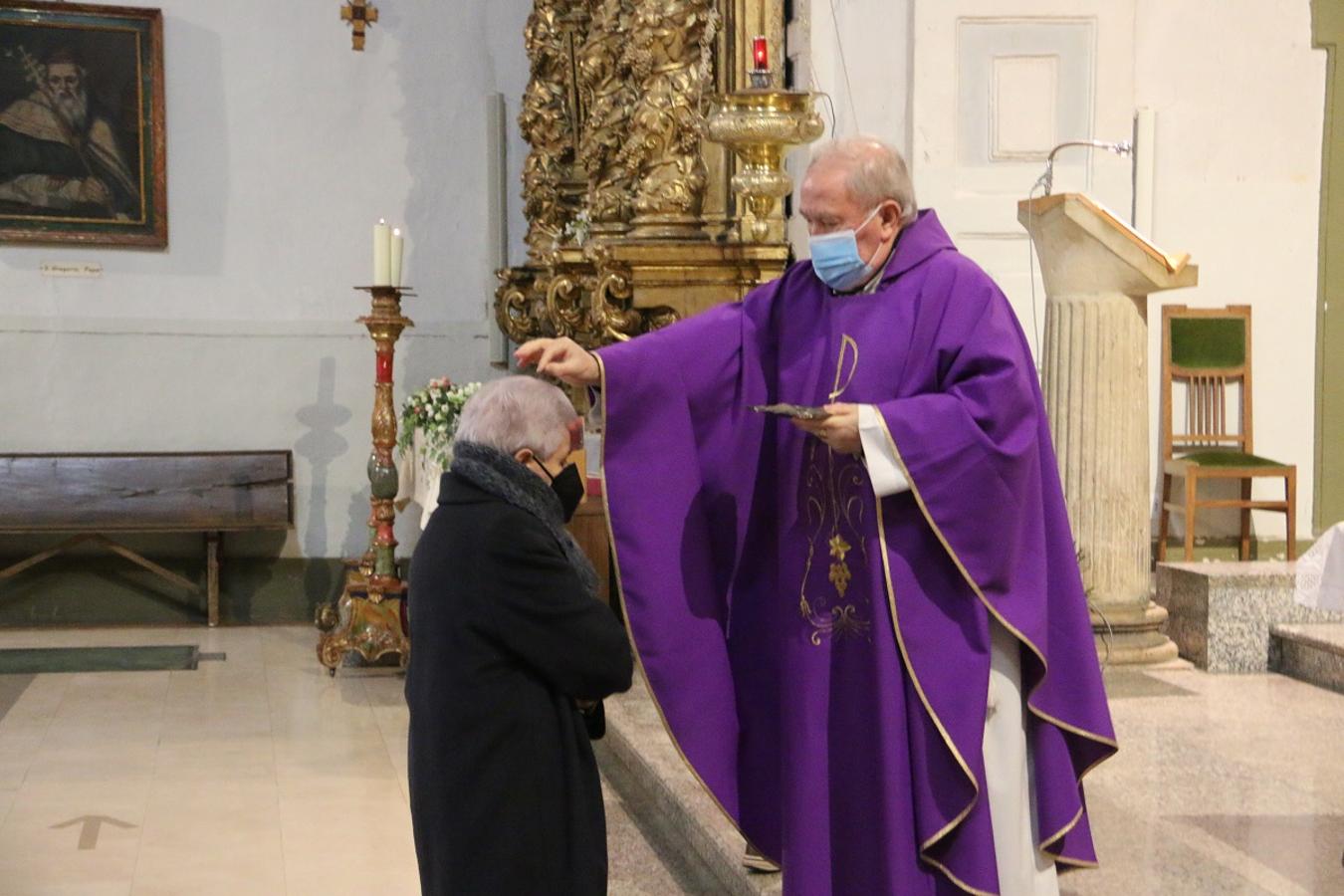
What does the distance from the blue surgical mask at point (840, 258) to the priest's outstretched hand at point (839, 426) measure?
288 mm

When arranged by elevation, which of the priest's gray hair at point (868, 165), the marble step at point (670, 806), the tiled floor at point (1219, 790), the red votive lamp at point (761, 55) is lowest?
the marble step at point (670, 806)

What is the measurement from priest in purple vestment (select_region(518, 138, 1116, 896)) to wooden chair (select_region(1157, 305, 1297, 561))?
4617 millimetres

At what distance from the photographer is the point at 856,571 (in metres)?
2.88

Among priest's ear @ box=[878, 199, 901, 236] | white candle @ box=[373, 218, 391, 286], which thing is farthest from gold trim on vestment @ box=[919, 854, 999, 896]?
white candle @ box=[373, 218, 391, 286]

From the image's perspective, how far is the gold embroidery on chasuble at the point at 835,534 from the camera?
2871 millimetres

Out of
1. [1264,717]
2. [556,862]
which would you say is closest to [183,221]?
[1264,717]

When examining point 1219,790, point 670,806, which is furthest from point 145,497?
point 1219,790

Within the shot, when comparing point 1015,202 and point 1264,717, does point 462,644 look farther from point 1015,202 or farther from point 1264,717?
point 1015,202

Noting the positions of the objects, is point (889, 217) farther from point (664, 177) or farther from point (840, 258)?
point (664, 177)

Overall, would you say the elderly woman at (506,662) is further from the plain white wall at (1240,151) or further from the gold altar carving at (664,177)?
the plain white wall at (1240,151)

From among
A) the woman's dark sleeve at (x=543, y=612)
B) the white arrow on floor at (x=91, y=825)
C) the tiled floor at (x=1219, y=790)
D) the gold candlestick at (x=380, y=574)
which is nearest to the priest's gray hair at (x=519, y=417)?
the woman's dark sleeve at (x=543, y=612)

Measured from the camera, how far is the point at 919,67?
613cm

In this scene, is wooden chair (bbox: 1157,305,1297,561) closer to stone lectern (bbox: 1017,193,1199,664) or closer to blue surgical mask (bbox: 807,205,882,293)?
stone lectern (bbox: 1017,193,1199,664)

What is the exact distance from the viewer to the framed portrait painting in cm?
819
